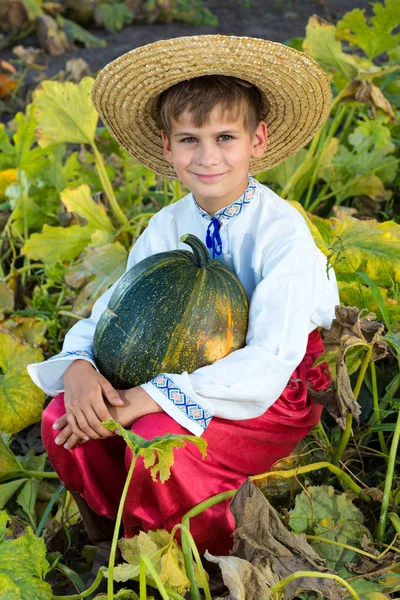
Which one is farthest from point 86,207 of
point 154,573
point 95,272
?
→ point 154,573

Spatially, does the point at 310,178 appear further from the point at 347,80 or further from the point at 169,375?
the point at 169,375

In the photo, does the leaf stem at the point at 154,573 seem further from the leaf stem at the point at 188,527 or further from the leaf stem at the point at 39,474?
the leaf stem at the point at 39,474

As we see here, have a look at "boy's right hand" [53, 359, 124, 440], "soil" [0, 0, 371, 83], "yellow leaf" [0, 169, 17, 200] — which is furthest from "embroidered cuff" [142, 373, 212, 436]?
"soil" [0, 0, 371, 83]

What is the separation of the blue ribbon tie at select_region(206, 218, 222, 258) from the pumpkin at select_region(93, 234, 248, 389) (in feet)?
0.37

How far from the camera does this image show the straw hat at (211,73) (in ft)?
6.47

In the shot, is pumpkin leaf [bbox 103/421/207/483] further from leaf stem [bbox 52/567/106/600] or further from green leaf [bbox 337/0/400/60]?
green leaf [bbox 337/0/400/60]

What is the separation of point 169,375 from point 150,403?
81mm

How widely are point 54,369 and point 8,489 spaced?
0.54m

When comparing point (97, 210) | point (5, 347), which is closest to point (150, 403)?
point (5, 347)

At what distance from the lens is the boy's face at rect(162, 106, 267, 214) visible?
2055 millimetres

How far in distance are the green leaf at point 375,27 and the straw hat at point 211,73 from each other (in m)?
1.02

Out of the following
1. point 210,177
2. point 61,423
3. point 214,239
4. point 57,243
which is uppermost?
point 210,177

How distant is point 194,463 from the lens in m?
1.96

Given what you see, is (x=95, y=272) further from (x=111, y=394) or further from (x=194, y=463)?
(x=194, y=463)
